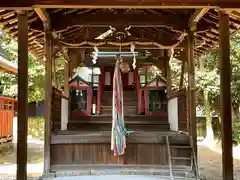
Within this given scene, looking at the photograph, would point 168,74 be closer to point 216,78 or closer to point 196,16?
point 216,78

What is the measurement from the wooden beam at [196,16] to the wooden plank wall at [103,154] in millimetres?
2391

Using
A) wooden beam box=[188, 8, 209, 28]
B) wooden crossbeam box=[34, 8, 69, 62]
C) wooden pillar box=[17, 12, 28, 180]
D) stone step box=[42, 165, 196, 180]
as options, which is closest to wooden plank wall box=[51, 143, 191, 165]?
stone step box=[42, 165, 196, 180]

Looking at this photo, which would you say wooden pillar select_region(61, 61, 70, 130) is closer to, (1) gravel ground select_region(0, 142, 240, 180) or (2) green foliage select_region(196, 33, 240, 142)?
(1) gravel ground select_region(0, 142, 240, 180)

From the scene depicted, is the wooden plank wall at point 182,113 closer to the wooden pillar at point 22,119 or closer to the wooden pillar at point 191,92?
the wooden pillar at point 191,92

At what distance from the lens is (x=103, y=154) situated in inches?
261

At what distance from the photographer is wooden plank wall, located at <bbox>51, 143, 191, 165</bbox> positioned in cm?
657

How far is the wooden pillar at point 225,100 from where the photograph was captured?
4203mm

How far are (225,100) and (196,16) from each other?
2036 millimetres

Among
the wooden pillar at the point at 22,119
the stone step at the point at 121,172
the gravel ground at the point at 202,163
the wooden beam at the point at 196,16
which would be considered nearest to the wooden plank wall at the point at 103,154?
the stone step at the point at 121,172

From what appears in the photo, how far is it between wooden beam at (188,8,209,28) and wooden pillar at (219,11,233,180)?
3.54 feet

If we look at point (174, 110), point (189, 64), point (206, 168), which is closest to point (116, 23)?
point (189, 64)

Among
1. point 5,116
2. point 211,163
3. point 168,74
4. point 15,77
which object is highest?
point 15,77

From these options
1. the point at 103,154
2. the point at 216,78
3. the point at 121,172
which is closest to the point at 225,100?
the point at 121,172

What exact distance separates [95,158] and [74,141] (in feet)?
1.76
